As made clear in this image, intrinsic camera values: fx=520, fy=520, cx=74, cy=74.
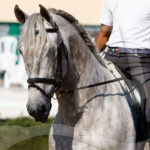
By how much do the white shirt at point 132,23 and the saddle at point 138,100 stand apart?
32cm

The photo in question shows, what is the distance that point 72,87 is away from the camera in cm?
438

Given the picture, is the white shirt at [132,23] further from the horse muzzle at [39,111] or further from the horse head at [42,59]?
the horse muzzle at [39,111]

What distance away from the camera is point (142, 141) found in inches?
179

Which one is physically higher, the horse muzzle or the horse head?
the horse head

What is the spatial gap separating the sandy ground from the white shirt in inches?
264

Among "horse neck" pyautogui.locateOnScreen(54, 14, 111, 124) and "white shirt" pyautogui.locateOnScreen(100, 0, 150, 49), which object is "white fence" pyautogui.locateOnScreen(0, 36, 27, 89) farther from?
"horse neck" pyautogui.locateOnScreen(54, 14, 111, 124)

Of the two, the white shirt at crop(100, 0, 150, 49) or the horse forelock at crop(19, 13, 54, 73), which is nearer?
the horse forelock at crop(19, 13, 54, 73)

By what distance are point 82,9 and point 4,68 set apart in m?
2.96

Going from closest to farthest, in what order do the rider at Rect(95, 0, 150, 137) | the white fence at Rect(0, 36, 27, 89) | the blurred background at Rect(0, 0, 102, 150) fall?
the rider at Rect(95, 0, 150, 137)
the blurred background at Rect(0, 0, 102, 150)
the white fence at Rect(0, 36, 27, 89)

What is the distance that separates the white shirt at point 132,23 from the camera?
474 cm

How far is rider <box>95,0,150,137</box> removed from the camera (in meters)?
4.73

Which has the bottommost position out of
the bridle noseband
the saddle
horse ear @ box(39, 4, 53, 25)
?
the saddle

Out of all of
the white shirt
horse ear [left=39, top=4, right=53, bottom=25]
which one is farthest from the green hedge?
horse ear [left=39, top=4, right=53, bottom=25]

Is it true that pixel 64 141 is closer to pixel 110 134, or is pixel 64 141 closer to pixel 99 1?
pixel 110 134
